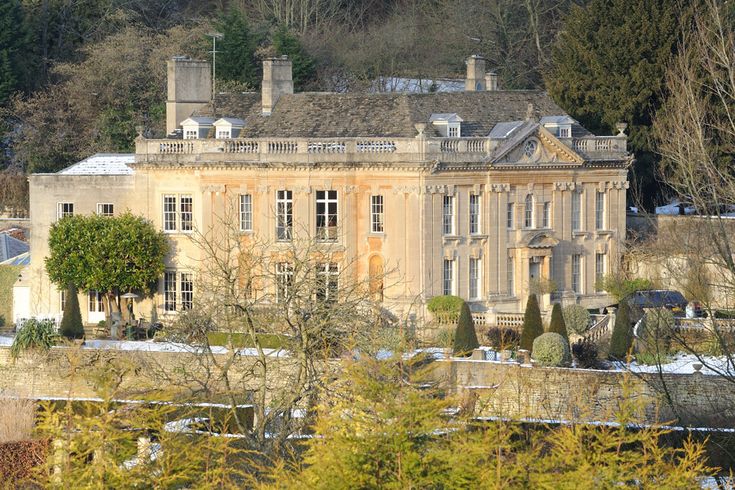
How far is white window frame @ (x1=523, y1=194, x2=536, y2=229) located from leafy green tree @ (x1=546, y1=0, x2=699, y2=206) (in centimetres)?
648

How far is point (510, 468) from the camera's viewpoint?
25.2 meters

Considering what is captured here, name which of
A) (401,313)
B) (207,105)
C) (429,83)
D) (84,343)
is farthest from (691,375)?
(429,83)

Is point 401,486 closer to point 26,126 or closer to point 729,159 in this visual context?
point 729,159

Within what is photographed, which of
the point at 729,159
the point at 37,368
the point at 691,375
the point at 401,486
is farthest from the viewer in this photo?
the point at 729,159

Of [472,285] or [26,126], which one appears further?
[26,126]

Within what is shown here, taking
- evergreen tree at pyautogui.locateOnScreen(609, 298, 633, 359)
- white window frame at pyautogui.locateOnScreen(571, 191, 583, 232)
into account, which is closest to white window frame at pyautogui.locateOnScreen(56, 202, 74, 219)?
white window frame at pyautogui.locateOnScreen(571, 191, 583, 232)

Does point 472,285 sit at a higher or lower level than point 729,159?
lower

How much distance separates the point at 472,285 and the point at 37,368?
13008 mm

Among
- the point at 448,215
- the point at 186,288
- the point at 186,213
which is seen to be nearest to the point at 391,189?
the point at 448,215

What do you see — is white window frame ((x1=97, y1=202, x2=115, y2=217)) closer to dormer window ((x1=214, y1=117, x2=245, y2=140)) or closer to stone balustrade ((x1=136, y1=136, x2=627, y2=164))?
stone balustrade ((x1=136, y1=136, x2=627, y2=164))

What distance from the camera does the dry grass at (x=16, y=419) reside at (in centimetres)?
3916

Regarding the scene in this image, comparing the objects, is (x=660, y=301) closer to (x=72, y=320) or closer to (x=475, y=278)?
(x=475, y=278)

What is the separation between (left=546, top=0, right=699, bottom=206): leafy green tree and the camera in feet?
203

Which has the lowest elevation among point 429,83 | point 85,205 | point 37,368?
point 37,368
